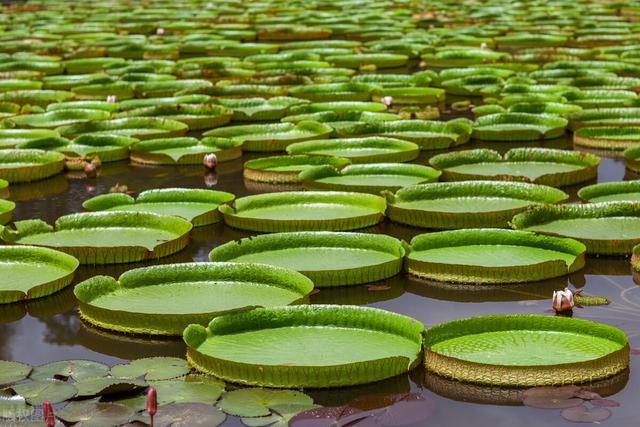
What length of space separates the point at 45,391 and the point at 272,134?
526 centimetres

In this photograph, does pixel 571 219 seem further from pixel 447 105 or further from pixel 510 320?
pixel 447 105

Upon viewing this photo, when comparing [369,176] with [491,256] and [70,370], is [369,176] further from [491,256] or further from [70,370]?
[70,370]

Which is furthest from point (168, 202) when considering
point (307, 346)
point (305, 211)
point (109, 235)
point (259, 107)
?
point (259, 107)

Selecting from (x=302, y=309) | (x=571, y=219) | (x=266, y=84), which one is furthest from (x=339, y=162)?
(x=266, y=84)

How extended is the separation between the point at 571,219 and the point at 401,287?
121 cm

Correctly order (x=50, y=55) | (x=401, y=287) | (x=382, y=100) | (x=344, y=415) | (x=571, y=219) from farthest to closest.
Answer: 1. (x=50, y=55)
2. (x=382, y=100)
3. (x=571, y=219)
4. (x=401, y=287)
5. (x=344, y=415)

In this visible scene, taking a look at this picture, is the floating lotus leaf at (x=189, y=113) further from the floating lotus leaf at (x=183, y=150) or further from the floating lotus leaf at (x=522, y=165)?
the floating lotus leaf at (x=522, y=165)

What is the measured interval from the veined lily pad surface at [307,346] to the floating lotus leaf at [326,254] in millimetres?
711

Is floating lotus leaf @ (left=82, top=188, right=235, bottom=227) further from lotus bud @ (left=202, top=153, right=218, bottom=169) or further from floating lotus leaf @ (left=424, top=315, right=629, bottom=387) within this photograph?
floating lotus leaf @ (left=424, top=315, right=629, bottom=387)

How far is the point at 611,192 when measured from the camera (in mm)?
6566

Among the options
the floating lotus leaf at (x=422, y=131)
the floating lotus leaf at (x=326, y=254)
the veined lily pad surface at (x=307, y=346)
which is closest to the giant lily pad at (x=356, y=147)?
the floating lotus leaf at (x=422, y=131)

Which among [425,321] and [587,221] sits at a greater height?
[587,221]

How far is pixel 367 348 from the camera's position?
13.9 feet

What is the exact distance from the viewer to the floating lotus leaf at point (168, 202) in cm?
658
